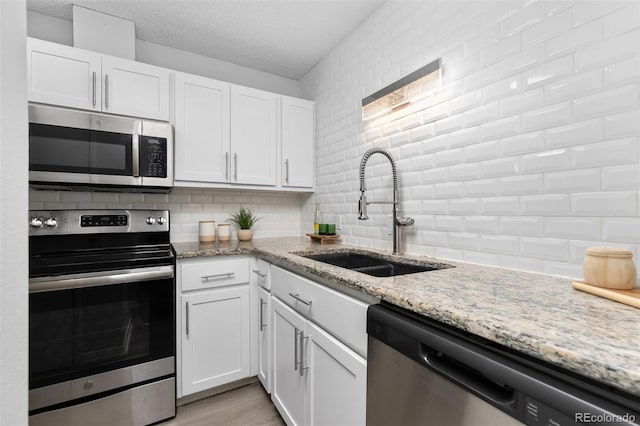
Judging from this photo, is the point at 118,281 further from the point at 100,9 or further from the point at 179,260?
the point at 100,9

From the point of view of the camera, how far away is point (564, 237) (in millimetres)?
999

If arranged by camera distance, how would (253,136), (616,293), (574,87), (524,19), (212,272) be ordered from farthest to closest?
(253,136) → (212,272) → (524,19) → (574,87) → (616,293)

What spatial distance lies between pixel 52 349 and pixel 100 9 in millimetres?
2096

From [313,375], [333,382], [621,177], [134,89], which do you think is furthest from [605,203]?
[134,89]

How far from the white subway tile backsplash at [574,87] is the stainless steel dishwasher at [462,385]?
3.00 ft

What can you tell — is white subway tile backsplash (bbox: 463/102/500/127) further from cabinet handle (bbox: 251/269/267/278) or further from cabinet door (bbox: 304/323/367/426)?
cabinet handle (bbox: 251/269/267/278)

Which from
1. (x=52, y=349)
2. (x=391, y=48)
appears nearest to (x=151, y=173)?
(x=52, y=349)

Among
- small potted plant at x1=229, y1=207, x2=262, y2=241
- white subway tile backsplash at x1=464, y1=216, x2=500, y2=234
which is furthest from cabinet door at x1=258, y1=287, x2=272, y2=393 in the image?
white subway tile backsplash at x1=464, y1=216, x2=500, y2=234

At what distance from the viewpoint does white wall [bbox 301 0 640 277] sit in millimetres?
889

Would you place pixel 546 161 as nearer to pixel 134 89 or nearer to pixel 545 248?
pixel 545 248

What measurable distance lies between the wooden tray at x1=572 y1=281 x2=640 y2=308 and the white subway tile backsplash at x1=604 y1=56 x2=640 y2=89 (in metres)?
0.62

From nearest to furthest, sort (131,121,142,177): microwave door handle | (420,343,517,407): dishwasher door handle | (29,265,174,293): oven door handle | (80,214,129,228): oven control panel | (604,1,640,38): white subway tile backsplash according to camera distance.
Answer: (420,343,517,407): dishwasher door handle
(604,1,640,38): white subway tile backsplash
(29,265,174,293): oven door handle
(80,214,129,228): oven control panel
(131,121,142,177): microwave door handle

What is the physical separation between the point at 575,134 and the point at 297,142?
75.2 inches

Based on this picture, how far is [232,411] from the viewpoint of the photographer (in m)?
1.73
